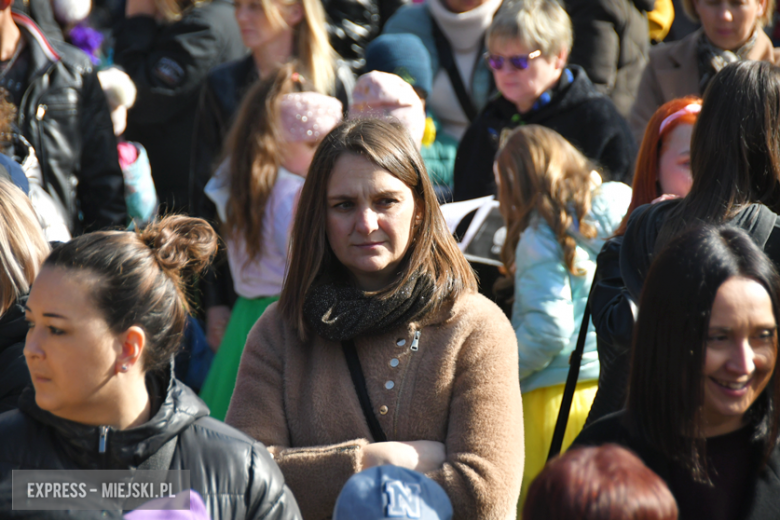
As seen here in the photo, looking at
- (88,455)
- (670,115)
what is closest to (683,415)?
(88,455)

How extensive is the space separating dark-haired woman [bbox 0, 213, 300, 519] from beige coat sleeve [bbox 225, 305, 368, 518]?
0.17 meters

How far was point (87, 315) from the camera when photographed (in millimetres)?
2232

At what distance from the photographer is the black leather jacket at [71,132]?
457cm

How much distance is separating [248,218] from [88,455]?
218 cm

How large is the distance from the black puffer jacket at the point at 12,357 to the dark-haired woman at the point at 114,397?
1.48 ft

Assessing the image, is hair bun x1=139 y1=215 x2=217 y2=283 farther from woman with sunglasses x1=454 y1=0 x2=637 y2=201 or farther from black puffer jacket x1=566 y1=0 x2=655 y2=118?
black puffer jacket x1=566 y1=0 x2=655 y2=118

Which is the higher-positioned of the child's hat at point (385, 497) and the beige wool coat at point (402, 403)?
the child's hat at point (385, 497)

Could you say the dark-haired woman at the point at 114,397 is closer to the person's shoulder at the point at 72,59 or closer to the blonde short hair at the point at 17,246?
the blonde short hair at the point at 17,246

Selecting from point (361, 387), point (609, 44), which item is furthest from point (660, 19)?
point (361, 387)

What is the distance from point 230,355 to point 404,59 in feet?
6.33

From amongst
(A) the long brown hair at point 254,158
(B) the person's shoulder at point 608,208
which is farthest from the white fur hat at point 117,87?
(B) the person's shoulder at point 608,208

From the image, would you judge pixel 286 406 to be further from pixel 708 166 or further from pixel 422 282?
pixel 708 166

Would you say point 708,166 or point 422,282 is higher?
point 708,166

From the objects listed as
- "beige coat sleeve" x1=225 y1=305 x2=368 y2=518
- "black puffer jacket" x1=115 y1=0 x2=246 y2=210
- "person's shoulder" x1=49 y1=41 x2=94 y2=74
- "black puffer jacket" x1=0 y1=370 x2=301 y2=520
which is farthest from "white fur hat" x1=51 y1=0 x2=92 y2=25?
"black puffer jacket" x1=0 y1=370 x2=301 y2=520
